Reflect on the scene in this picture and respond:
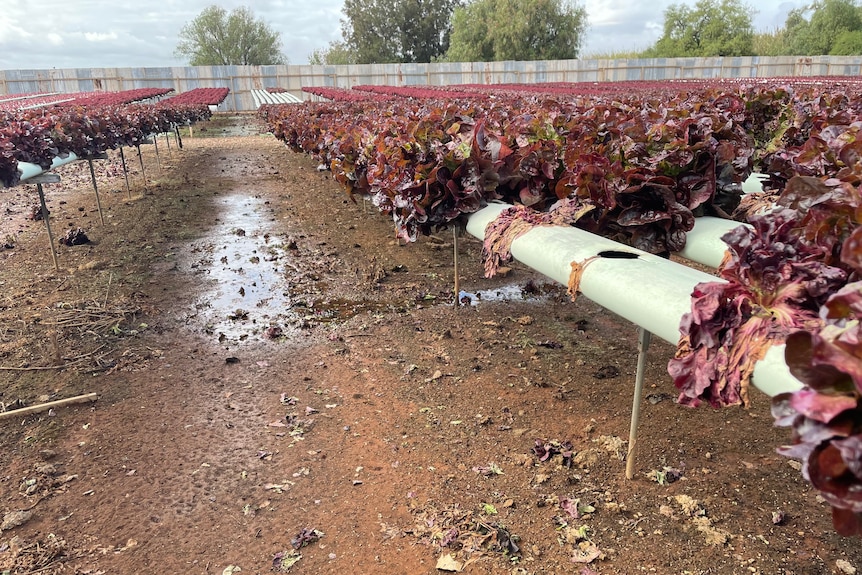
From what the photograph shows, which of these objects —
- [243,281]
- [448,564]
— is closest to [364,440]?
[448,564]

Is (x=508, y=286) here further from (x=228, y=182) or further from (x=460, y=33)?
(x=460, y=33)

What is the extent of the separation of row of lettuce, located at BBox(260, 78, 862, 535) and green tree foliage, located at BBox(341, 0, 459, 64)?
59.8m

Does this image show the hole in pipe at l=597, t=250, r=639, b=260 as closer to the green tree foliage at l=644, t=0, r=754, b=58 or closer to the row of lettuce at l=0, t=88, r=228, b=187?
the row of lettuce at l=0, t=88, r=228, b=187

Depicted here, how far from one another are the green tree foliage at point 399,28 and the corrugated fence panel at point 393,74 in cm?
2375

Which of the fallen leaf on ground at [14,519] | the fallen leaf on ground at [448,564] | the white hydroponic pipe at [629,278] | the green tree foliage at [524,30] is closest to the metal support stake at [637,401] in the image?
the white hydroponic pipe at [629,278]

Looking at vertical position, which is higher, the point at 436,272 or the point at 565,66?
the point at 565,66

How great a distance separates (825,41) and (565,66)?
3130 cm

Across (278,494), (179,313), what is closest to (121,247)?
(179,313)

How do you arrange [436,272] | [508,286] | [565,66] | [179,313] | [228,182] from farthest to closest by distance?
[565,66]
[228,182]
[436,272]
[508,286]
[179,313]

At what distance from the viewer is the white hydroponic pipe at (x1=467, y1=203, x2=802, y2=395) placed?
1.78 metres

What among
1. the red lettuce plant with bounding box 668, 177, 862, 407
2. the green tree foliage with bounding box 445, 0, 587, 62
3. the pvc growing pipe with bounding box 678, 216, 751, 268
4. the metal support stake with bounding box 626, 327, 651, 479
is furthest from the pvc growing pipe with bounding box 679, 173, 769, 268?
the green tree foliage with bounding box 445, 0, 587, 62

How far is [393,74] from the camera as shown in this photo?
135 ft

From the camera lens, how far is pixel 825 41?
5512cm

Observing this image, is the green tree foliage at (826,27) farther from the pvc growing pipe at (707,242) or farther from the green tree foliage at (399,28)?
the pvc growing pipe at (707,242)
